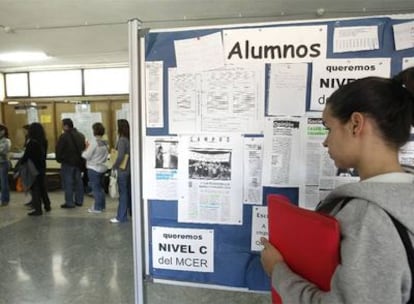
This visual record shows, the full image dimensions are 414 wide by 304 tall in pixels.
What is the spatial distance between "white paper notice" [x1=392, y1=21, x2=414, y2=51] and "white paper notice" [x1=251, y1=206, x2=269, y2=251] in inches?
31.1

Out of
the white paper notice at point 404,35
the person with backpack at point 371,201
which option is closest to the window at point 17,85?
the white paper notice at point 404,35

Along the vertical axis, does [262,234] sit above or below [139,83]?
below

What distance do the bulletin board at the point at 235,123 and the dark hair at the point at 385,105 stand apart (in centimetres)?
65

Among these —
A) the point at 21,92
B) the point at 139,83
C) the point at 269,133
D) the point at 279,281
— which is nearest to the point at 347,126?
the point at 279,281

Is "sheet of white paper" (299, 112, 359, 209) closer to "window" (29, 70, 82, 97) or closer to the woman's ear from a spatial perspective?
the woman's ear

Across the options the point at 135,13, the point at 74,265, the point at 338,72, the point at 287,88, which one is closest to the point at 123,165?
the point at 74,265

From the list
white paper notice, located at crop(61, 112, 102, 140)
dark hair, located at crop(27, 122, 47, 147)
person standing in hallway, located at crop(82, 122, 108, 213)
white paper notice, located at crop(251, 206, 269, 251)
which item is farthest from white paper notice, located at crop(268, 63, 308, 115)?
white paper notice, located at crop(61, 112, 102, 140)

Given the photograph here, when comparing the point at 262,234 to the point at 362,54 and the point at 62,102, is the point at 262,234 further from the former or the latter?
the point at 62,102

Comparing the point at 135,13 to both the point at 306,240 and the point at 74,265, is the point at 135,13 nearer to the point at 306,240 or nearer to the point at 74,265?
the point at 74,265

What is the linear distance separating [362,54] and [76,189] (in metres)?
5.06

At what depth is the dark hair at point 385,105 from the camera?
785 millimetres

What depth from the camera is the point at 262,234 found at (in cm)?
155

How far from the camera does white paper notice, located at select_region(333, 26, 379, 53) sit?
1396 millimetres

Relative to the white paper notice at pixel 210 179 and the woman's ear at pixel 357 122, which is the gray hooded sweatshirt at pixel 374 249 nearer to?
the woman's ear at pixel 357 122
